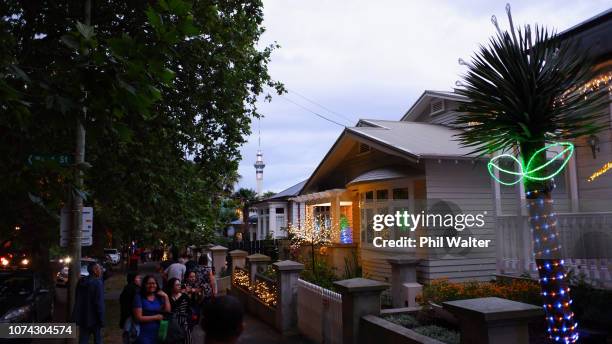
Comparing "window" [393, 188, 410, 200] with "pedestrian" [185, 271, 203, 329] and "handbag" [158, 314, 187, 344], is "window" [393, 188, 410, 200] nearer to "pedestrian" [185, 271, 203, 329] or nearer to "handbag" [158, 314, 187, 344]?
"pedestrian" [185, 271, 203, 329]

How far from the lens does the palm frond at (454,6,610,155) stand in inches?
207

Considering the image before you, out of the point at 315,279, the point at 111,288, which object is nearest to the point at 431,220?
the point at 315,279

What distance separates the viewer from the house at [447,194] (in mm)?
8572

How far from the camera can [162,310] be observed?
7.08 m

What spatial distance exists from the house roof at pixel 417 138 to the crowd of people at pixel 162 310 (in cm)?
575

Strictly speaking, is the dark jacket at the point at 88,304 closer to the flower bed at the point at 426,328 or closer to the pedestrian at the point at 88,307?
the pedestrian at the point at 88,307

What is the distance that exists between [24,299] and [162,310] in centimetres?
597

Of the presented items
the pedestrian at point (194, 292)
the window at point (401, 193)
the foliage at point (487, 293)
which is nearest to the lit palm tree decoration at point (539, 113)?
the foliage at point (487, 293)

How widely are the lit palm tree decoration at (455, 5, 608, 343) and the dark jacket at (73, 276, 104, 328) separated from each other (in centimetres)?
711

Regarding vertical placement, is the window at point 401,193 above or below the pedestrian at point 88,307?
above

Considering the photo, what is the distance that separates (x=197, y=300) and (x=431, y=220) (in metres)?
6.91

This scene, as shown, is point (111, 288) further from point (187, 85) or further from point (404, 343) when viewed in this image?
point (404, 343)

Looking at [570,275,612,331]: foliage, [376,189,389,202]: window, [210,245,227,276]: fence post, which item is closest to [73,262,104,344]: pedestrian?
[570,275,612,331]: foliage

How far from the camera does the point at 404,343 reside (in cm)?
595
